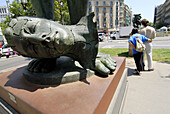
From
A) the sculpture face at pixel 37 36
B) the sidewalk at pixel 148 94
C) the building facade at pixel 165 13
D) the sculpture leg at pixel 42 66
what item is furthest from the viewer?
the building facade at pixel 165 13

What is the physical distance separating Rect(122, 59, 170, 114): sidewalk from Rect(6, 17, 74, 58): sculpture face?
1942 mm

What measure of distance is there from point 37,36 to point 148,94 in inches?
114

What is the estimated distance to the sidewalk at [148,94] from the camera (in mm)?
2252

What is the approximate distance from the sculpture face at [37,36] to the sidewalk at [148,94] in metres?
1.94

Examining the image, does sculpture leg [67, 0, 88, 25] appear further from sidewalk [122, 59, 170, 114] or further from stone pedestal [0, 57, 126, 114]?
sidewalk [122, 59, 170, 114]

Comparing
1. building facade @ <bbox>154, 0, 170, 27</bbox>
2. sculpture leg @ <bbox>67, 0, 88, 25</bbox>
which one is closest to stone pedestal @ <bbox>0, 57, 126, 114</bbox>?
sculpture leg @ <bbox>67, 0, 88, 25</bbox>

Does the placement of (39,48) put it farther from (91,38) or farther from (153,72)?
(153,72)

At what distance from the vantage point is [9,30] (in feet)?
4.42

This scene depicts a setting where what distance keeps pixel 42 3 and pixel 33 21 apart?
1.09 metres

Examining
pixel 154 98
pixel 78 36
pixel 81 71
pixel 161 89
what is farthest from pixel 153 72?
pixel 78 36

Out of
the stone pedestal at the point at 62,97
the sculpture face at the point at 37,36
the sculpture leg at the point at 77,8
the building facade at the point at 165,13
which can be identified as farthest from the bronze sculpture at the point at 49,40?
the building facade at the point at 165,13

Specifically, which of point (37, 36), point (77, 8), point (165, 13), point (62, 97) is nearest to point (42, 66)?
point (62, 97)

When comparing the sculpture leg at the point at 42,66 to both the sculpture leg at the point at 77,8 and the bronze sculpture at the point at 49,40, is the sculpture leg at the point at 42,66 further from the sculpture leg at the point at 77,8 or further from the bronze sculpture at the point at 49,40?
the sculpture leg at the point at 77,8

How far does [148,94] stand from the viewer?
9.09ft
